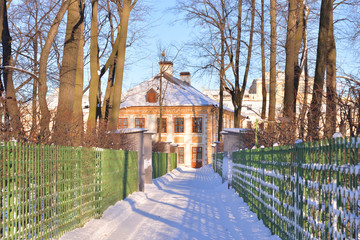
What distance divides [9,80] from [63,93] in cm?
200

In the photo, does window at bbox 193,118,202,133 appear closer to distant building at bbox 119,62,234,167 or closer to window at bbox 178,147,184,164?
distant building at bbox 119,62,234,167

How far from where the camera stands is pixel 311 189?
20.0 ft

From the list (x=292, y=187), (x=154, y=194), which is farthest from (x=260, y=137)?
(x=292, y=187)

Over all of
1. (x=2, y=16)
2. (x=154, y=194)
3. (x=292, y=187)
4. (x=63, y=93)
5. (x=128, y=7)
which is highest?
(x=128, y=7)

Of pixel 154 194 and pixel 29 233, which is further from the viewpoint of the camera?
pixel 154 194

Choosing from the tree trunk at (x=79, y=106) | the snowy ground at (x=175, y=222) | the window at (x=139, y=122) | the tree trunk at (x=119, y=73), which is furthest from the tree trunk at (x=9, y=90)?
the window at (x=139, y=122)

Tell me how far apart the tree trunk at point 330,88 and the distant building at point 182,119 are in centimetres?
4106

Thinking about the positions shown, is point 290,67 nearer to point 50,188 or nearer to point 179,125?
point 50,188

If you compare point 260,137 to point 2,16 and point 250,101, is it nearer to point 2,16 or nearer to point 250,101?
point 2,16

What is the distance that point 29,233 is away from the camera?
6738 millimetres

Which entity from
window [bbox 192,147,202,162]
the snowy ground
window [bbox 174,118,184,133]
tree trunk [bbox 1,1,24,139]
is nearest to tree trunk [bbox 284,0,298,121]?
the snowy ground

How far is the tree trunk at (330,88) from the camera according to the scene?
12.8 m

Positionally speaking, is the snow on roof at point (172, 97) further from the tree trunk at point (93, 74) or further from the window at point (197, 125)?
the tree trunk at point (93, 74)

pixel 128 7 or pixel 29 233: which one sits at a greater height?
pixel 128 7
